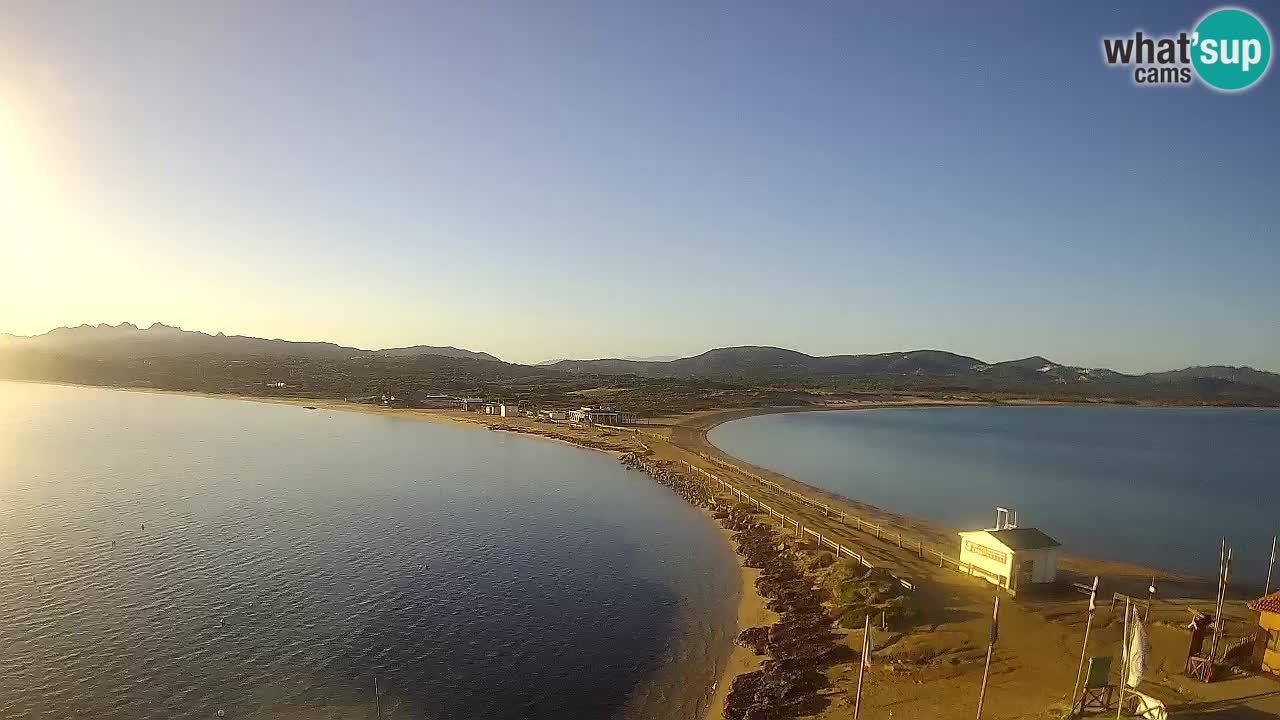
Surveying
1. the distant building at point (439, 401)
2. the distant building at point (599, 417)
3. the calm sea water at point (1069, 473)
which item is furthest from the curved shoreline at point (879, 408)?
the distant building at point (439, 401)

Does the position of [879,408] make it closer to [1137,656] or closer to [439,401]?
[439,401]

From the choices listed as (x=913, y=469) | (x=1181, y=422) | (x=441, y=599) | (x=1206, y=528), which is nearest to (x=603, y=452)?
(x=913, y=469)

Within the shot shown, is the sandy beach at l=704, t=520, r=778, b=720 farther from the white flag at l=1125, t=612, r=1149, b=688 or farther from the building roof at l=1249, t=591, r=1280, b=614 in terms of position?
the building roof at l=1249, t=591, r=1280, b=614

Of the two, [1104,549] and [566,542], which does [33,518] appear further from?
[1104,549]

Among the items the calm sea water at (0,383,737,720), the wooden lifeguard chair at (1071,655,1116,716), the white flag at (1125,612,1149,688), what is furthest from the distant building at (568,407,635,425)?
the white flag at (1125,612,1149,688)

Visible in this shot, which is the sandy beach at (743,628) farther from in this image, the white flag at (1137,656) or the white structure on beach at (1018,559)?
the white flag at (1137,656)

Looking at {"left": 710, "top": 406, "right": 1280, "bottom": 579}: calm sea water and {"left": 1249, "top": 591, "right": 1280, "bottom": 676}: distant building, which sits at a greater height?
{"left": 1249, "top": 591, "right": 1280, "bottom": 676}: distant building
